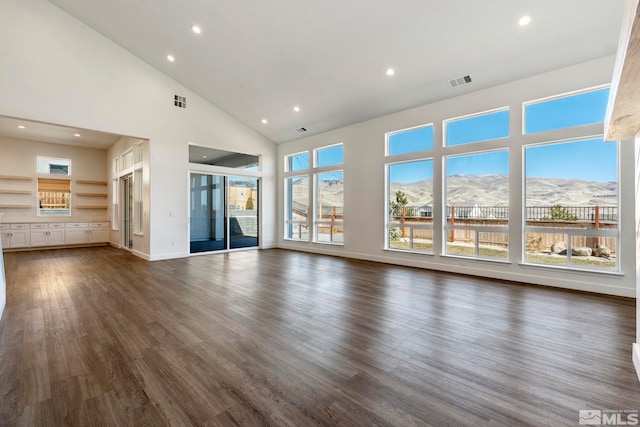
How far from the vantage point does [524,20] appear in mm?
3869

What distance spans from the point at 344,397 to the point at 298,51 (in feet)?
18.0

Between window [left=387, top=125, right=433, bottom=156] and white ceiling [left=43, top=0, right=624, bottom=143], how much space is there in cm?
57

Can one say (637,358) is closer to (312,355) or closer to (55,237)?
(312,355)

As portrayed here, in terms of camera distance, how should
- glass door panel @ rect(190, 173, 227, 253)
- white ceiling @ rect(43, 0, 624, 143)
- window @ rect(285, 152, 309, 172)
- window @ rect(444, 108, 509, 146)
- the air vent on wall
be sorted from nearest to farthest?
white ceiling @ rect(43, 0, 624, 143) → window @ rect(444, 108, 509, 146) → the air vent on wall → glass door panel @ rect(190, 173, 227, 253) → window @ rect(285, 152, 309, 172)

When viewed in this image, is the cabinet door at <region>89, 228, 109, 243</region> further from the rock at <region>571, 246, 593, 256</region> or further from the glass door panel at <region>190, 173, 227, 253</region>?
the rock at <region>571, 246, 593, 256</region>

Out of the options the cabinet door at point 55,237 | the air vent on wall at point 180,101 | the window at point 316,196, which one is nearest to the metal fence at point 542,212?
the window at point 316,196

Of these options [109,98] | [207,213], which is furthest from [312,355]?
[109,98]

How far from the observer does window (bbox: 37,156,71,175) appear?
932 centimetres

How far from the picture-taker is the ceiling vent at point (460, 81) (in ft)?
16.8

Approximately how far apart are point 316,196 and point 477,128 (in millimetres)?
4428

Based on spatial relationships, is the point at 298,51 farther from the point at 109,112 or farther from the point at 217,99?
the point at 109,112

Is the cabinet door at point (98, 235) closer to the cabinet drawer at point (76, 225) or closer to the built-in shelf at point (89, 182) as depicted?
the cabinet drawer at point (76, 225)

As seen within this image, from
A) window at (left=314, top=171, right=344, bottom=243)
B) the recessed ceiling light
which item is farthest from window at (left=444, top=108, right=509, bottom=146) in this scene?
window at (left=314, top=171, right=344, bottom=243)

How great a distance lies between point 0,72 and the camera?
4.95 m
